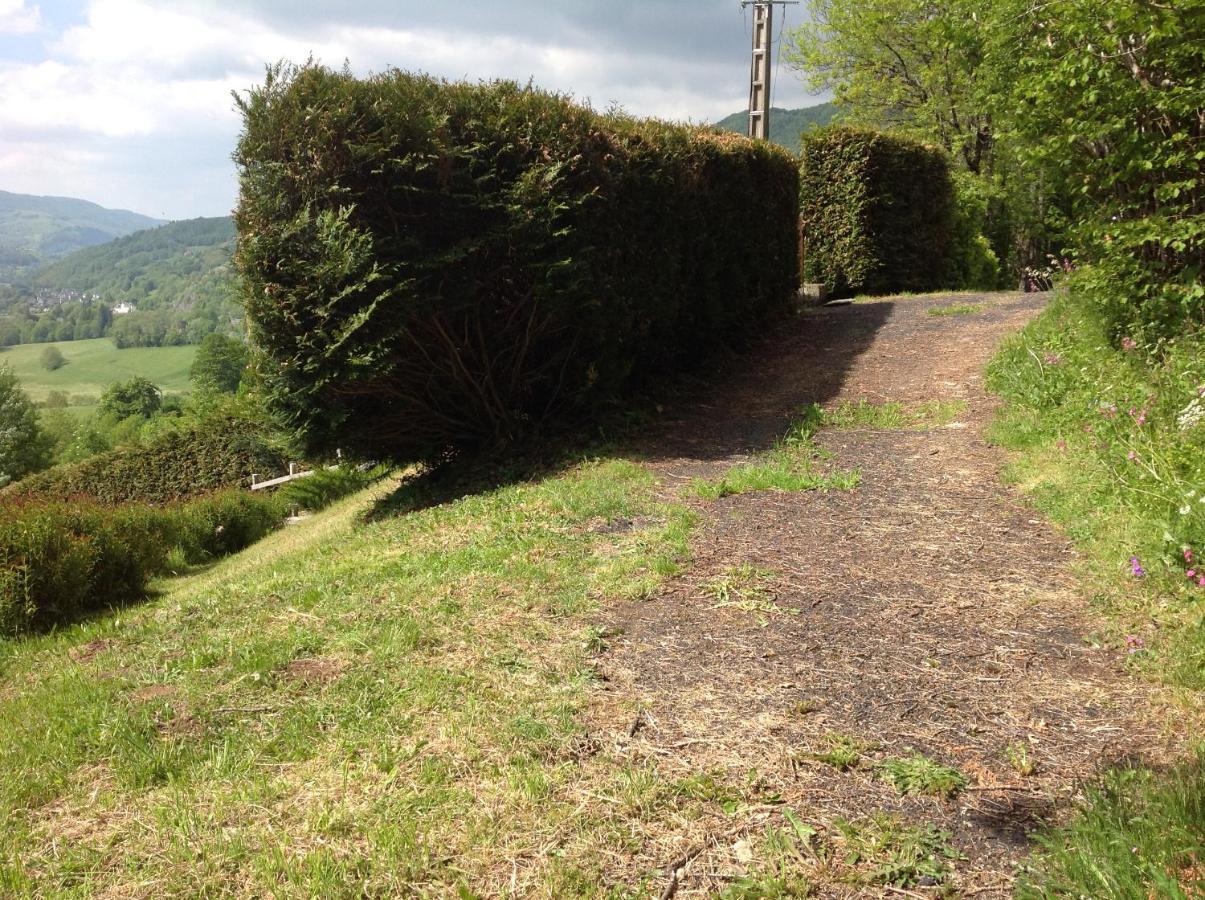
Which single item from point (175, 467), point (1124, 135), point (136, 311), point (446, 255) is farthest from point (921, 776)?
point (136, 311)

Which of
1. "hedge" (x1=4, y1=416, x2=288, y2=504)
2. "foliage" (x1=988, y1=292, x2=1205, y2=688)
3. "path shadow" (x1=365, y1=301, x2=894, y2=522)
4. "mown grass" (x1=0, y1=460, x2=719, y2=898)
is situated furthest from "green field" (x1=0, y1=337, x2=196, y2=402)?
"foliage" (x1=988, y1=292, x2=1205, y2=688)

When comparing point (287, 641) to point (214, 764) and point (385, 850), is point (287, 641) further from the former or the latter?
point (385, 850)

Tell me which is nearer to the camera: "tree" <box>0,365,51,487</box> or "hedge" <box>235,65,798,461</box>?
"hedge" <box>235,65,798,461</box>

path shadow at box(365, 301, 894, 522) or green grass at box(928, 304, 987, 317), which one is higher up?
green grass at box(928, 304, 987, 317)

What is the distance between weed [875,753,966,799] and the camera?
2541mm

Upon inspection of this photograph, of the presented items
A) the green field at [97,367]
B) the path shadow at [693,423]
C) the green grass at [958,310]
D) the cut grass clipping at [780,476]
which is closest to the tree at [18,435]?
the path shadow at [693,423]

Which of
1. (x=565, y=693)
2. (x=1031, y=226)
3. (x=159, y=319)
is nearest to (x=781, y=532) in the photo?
(x=565, y=693)

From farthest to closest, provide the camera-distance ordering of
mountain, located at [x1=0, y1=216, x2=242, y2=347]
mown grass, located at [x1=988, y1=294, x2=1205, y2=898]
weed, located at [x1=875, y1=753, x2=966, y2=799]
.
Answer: mountain, located at [x1=0, y1=216, x2=242, y2=347], weed, located at [x1=875, y1=753, x2=966, y2=799], mown grass, located at [x1=988, y1=294, x2=1205, y2=898]

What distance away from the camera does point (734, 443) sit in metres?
7.30

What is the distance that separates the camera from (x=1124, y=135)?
216 inches

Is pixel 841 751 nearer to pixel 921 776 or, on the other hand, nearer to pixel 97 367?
pixel 921 776

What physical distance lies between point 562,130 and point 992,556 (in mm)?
5177

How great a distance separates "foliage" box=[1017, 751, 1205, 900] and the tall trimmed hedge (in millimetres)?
14663

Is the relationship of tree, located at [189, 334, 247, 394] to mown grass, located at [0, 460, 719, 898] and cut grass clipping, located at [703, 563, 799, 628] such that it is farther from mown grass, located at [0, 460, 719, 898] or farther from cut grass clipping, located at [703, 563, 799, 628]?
cut grass clipping, located at [703, 563, 799, 628]
